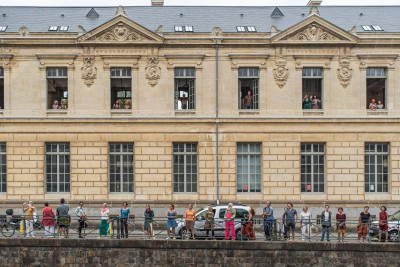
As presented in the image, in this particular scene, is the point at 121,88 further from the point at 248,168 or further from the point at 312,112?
the point at 312,112

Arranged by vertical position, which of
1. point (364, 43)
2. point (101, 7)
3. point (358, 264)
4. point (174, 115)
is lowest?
point (358, 264)

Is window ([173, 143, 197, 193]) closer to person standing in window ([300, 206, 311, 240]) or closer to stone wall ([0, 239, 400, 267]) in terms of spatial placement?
person standing in window ([300, 206, 311, 240])

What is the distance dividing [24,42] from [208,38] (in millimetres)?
9542

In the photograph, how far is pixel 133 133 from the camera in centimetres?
3816

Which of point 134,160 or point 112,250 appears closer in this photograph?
point 112,250

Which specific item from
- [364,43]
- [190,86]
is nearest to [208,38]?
[190,86]

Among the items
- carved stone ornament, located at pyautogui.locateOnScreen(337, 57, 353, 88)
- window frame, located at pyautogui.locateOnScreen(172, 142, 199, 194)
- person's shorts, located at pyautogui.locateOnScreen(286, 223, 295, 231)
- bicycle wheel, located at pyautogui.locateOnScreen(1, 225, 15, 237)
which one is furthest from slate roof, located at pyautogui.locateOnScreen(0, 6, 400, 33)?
person's shorts, located at pyautogui.locateOnScreen(286, 223, 295, 231)

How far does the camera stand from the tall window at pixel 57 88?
38.4m

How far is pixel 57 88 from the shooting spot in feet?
127

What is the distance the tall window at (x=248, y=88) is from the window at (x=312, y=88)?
2.54 metres

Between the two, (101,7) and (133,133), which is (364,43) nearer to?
(133,133)

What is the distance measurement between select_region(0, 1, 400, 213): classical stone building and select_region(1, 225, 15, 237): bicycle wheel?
6772 mm

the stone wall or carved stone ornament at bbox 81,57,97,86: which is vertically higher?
carved stone ornament at bbox 81,57,97,86

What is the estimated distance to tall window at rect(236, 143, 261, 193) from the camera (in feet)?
126
